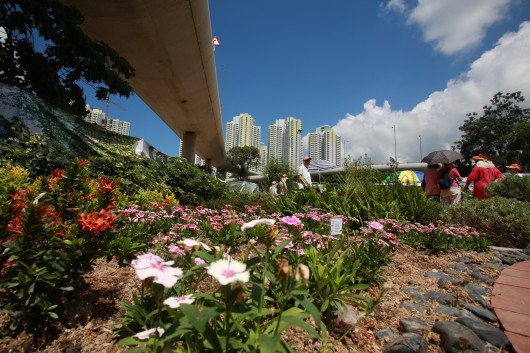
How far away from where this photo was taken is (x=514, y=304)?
168cm

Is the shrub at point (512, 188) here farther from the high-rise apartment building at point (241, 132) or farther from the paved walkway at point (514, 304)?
the high-rise apartment building at point (241, 132)

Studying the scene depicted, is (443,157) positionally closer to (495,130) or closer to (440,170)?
(440,170)

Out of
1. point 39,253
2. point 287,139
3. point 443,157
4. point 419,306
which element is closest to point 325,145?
point 287,139

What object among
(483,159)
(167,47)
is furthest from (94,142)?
(483,159)

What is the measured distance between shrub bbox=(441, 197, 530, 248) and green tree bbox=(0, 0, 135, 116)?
9262 mm

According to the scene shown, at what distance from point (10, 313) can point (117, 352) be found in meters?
0.63

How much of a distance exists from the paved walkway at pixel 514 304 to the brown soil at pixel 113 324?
16cm

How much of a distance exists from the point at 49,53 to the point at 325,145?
7125cm

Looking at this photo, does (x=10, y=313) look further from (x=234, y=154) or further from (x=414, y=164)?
(x=234, y=154)

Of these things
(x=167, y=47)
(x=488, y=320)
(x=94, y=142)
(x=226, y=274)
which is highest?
(x=167, y=47)

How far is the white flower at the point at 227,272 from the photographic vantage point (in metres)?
0.69

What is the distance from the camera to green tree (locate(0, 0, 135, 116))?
5575mm

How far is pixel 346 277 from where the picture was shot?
4.94ft

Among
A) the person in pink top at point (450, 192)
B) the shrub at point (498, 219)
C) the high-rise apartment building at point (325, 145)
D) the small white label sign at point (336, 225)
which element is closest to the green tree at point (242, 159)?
the high-rise apartment building at point (325, 145)
